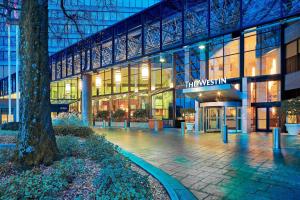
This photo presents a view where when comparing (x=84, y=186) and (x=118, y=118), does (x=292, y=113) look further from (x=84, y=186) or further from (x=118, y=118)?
(x=118, y=118)

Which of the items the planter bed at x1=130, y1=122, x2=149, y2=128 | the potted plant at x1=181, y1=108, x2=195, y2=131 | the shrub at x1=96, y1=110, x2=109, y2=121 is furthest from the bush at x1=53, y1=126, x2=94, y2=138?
the shrub at x1=96, y1=110, x2=109, y2=121

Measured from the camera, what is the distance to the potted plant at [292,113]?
1610 centimetres

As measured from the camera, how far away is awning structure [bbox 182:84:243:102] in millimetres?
17252

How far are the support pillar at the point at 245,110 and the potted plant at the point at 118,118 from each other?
52.6 feet

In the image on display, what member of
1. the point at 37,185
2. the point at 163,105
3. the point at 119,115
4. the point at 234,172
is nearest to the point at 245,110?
the point at 163,105

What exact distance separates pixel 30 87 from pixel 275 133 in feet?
32.7

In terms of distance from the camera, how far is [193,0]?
16172 mm

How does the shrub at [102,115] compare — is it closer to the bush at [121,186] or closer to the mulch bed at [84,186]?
the mulch bed at [84,186]

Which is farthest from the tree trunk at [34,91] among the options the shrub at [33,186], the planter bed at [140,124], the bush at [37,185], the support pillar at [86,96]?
the support pillar at [86,96]

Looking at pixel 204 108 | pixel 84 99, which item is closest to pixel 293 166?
pixel 204 108

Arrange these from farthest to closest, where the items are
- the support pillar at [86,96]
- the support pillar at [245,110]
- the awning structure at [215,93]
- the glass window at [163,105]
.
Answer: the support pillar at [86,96], the glass window at [163,105], the support pillar at [245,110], the awning structure at [215,93]

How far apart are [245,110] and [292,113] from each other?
12.1ft

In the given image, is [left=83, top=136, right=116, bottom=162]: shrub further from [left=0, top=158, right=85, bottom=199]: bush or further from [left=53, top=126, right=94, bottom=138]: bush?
[left=53, top=126, right=94, bottom=138]: bush

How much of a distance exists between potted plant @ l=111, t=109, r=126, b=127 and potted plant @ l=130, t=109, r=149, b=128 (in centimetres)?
192
